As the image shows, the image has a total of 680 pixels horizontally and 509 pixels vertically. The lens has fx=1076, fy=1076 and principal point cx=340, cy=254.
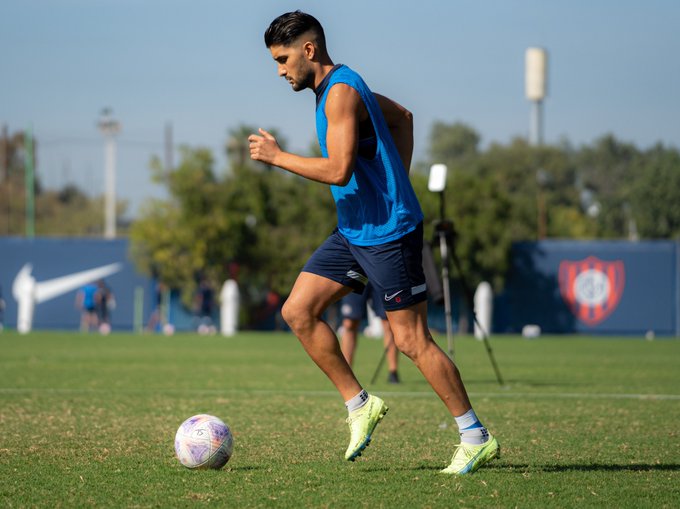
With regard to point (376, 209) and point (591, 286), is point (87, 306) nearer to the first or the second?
point (591, 286)

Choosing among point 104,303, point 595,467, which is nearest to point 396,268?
point 595,467

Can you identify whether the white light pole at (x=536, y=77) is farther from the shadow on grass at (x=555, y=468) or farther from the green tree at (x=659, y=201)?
the shadow on grass at (x=555, y=468)

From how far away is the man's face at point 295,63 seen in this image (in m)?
6.11

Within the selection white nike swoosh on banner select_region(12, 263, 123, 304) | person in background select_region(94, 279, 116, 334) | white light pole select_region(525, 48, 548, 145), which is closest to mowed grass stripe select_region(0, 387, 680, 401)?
person in background select_region(94, 279, 116, 334)

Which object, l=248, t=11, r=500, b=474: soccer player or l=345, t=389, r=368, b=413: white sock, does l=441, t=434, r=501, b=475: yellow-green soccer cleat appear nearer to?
l=248, t=11, r=500, b=474: soccer player

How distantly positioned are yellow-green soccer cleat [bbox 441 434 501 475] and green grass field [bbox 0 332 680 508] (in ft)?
0.31

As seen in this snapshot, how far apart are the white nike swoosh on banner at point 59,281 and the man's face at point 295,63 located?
34.3 metres

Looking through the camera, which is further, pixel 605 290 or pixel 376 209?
pixel 605 290

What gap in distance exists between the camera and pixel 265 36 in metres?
6.19

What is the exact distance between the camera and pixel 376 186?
606 cm

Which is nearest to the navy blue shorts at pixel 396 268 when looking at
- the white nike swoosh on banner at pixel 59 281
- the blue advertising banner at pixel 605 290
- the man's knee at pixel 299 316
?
the man's knee at pixel 299 316

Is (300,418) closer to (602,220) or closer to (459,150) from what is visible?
(602,220)

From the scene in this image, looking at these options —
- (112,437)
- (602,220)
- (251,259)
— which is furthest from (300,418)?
(602,220)

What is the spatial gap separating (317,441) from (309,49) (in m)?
2.83
